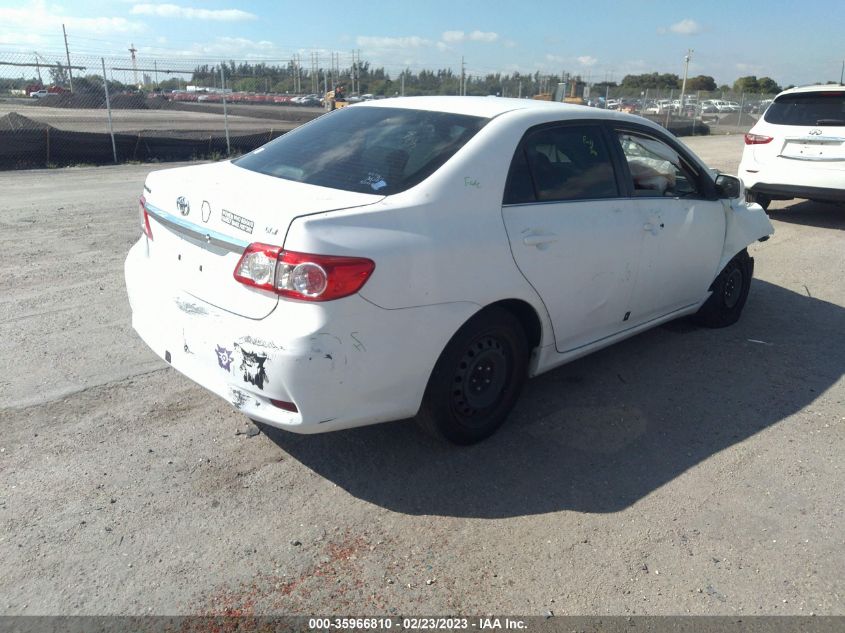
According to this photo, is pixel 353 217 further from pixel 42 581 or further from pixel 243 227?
pixel 42 581

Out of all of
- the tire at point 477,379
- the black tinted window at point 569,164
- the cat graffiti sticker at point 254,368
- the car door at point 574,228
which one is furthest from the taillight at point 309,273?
the black tinted window at point 569,164

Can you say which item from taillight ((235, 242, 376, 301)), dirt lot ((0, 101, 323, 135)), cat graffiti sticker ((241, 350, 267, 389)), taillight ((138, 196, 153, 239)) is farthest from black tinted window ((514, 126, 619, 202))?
→ dirt lot ((0, 101, 323, 135))

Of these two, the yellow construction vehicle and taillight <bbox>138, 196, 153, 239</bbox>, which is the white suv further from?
the yellow construction vehicle

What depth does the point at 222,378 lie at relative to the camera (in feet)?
10.3

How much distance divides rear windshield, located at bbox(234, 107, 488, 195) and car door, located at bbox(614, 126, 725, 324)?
1.29m

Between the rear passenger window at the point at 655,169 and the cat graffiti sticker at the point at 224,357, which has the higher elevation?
the rear passenger window at the point at 655,169

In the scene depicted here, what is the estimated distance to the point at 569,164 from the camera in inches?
155

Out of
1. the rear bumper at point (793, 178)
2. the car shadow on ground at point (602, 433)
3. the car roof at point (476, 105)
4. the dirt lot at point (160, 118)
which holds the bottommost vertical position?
the dirt lot at point (160, 118)

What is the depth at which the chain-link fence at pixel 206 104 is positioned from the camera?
48.0ft

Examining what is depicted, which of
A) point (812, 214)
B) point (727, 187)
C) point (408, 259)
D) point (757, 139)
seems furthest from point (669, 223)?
point (812, 214)

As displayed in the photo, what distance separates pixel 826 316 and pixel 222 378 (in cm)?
525

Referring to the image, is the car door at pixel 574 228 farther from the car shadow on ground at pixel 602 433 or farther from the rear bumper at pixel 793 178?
the rear bumper at pixel 793 178

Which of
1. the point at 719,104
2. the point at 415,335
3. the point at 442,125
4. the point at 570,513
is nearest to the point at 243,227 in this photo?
the point at 415,335

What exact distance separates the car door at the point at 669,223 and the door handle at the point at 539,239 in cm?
92
